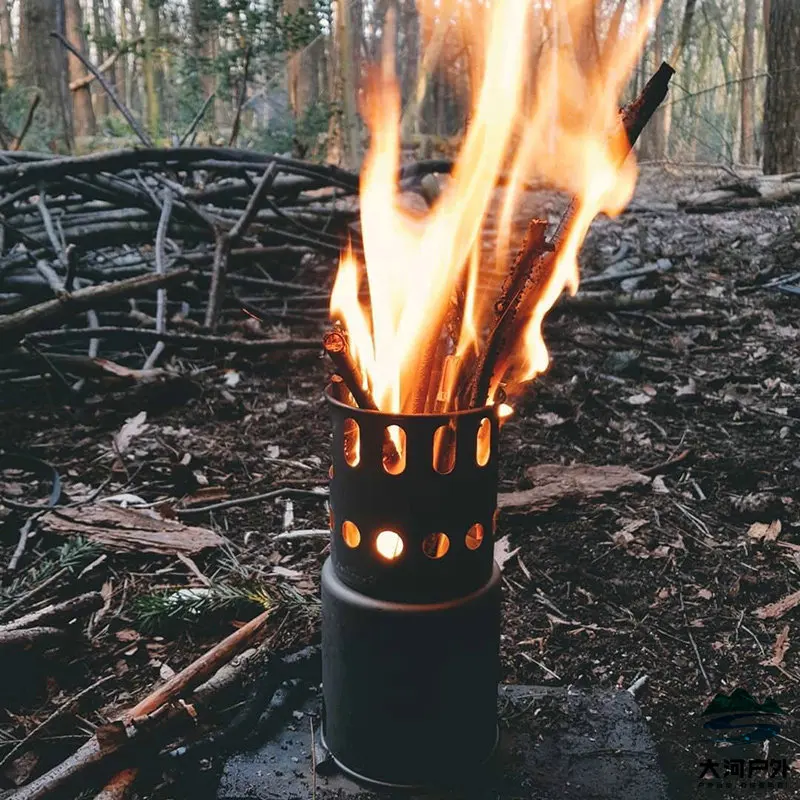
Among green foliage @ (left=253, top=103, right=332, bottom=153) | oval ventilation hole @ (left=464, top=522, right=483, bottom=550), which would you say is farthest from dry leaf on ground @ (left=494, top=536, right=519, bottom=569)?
green foliage @ (left=253, top=103, right=332, bottom=153)

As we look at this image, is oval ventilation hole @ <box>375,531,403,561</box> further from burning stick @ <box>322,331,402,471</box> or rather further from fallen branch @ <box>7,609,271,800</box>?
fallen branch @ <box>7,609,271,800</box>

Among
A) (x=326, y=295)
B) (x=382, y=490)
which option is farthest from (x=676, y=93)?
(x=382, y=490)

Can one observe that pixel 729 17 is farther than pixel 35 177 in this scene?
Yes

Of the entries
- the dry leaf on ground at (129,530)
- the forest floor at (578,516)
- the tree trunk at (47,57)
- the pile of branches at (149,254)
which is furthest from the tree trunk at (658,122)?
the dry leaf on ground at (129,530)

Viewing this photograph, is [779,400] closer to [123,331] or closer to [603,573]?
[603,573]

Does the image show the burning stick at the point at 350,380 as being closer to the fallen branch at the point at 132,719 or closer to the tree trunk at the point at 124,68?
the fallen branch at the point at 132,719

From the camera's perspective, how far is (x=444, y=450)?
1606mm

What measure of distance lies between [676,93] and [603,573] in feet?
77.5

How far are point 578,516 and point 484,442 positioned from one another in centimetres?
149

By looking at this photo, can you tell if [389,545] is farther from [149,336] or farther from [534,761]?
[149,336]

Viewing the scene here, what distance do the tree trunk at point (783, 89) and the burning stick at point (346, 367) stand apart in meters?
8.13

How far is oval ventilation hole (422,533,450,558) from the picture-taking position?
1636 millimetres

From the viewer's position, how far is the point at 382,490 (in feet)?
5.21

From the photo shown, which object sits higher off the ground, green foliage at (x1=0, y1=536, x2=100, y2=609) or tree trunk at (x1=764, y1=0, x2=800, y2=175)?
tree trunk at (x1=764, y1=0, x2=800, y2=175)
